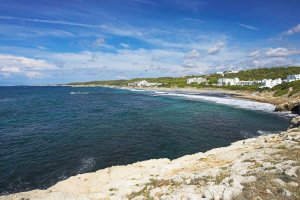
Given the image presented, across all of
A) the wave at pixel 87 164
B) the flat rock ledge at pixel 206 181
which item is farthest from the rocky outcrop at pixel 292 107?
the wave at pixel 87 164

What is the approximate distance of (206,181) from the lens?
1659cm

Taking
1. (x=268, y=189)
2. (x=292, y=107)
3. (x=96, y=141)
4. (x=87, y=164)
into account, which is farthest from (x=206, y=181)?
(x=292, y=107)

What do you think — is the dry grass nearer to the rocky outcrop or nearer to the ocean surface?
the ocean surface

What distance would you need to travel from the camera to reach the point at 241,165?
19.0 meters

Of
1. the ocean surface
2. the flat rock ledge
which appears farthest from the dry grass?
the ocean surface

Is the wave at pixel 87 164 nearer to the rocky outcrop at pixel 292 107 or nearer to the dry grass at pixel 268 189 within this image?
the dry grass at pixel 268 189

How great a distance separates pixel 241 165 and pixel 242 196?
19.5 ft

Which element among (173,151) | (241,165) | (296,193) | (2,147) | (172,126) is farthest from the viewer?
(172,126)

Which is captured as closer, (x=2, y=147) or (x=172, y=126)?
(x=2, y=147)

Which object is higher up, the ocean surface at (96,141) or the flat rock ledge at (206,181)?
the flat rock ledge at (206,181)

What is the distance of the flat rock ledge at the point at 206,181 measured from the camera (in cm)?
1402

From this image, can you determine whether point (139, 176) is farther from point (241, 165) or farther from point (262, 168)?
point (262, 168)

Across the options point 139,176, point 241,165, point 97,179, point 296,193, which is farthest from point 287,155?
point 97,179

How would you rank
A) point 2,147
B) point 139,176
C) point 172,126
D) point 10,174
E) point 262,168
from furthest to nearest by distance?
1. point 172,126
2. point 2,147
3. point 10,174
4. point 139,176
5. point 262,168
